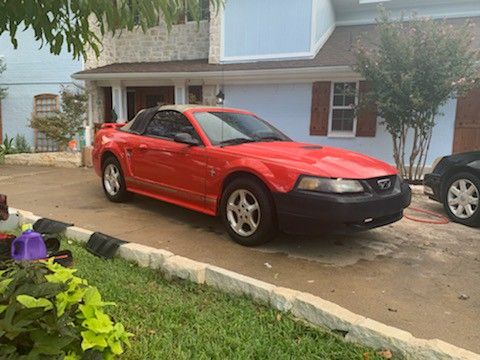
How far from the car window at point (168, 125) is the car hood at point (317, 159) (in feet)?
2.69

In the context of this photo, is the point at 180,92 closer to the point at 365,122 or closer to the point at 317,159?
the point at 365,122

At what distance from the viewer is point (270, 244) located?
16.0 ft

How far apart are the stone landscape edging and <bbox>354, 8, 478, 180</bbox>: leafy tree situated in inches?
259

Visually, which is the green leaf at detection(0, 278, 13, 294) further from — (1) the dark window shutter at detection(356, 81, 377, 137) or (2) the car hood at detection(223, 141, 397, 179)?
(1) the dark window shutter at detection(356, 81, 377, 137)

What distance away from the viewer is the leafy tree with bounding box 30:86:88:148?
13.8 metres

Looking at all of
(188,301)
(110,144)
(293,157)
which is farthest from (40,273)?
(110,144)

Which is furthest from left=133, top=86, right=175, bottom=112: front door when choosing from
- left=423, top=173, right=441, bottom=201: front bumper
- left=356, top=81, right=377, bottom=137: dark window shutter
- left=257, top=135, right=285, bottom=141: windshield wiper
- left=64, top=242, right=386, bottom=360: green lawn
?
left=64, top=242, right=386, bottom=360: green lawn

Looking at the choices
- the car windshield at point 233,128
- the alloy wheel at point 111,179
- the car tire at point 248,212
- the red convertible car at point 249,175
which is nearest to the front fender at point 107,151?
the red convertible car at point 249,175

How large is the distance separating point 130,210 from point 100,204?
75 cm

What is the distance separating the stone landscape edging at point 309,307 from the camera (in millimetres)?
2521

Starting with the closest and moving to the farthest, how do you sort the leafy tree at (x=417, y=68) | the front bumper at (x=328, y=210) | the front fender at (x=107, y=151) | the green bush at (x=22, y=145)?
the front bumper at (x=328, y=210)
the front fender at (x=107, y=151)
the leafy tree at (x=417, y=68)
the green bush at (x=22, y=145)

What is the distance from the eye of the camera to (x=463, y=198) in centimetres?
609

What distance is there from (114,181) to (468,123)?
8.22 metres

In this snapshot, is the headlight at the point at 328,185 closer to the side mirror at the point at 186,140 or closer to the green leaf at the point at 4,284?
the side mirror at the point at 186,140
